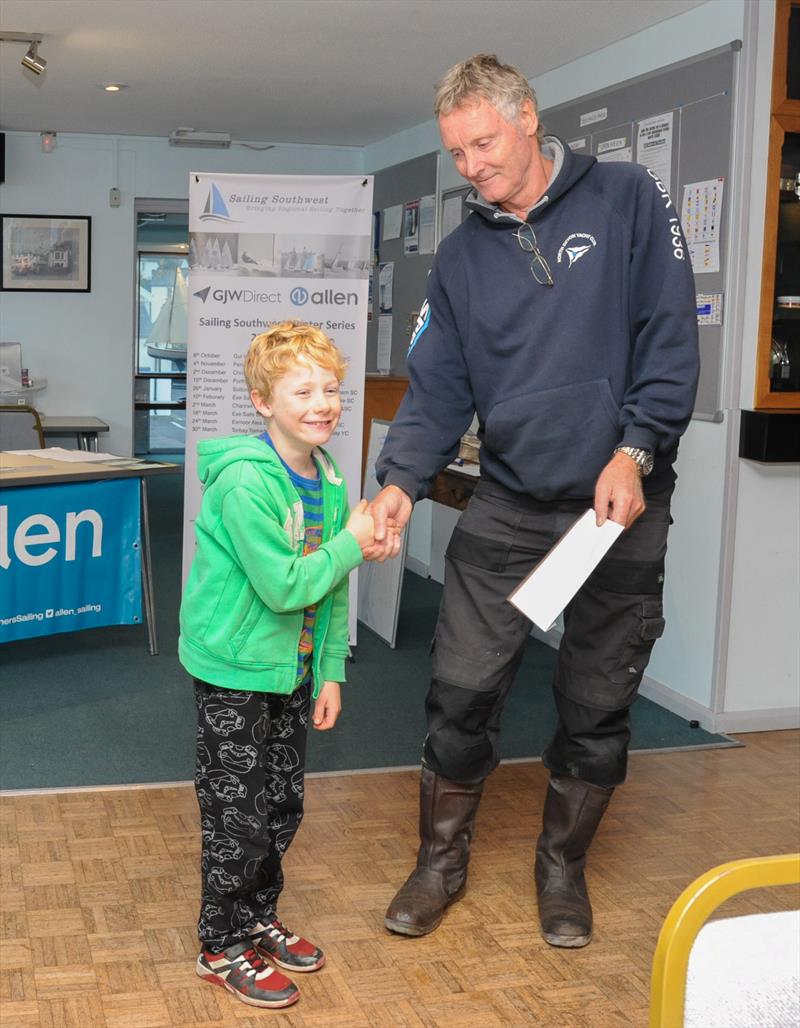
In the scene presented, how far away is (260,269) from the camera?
4.59 m

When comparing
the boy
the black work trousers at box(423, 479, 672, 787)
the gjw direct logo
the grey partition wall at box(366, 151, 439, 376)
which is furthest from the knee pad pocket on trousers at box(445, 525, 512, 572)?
the grey partition wall at box(366, 151, 439, 376)

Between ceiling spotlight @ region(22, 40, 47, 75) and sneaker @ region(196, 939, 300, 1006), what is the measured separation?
395cm

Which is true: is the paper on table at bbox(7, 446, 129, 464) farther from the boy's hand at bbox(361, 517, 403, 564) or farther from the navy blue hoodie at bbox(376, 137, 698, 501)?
the boy's hand at bbox(361, 517, 403, 564)

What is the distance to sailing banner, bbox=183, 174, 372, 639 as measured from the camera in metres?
4.59

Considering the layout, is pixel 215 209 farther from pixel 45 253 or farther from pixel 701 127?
pixel 45 253

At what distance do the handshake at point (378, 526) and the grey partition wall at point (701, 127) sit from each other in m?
2.00

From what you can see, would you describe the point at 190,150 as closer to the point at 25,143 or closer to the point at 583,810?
the point at 25,143

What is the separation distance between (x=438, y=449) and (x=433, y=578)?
3994 mm

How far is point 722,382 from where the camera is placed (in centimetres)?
408

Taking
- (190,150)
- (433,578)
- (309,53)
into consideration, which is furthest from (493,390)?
(190,150)

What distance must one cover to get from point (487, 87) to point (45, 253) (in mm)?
6753

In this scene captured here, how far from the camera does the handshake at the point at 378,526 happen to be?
2.25m

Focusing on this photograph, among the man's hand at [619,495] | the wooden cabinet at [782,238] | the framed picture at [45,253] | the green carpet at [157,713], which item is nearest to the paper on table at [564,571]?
the man's hand at [619,495]

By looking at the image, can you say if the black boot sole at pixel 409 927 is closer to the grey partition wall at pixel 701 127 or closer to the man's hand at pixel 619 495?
the man's hand at pixel 619 495
